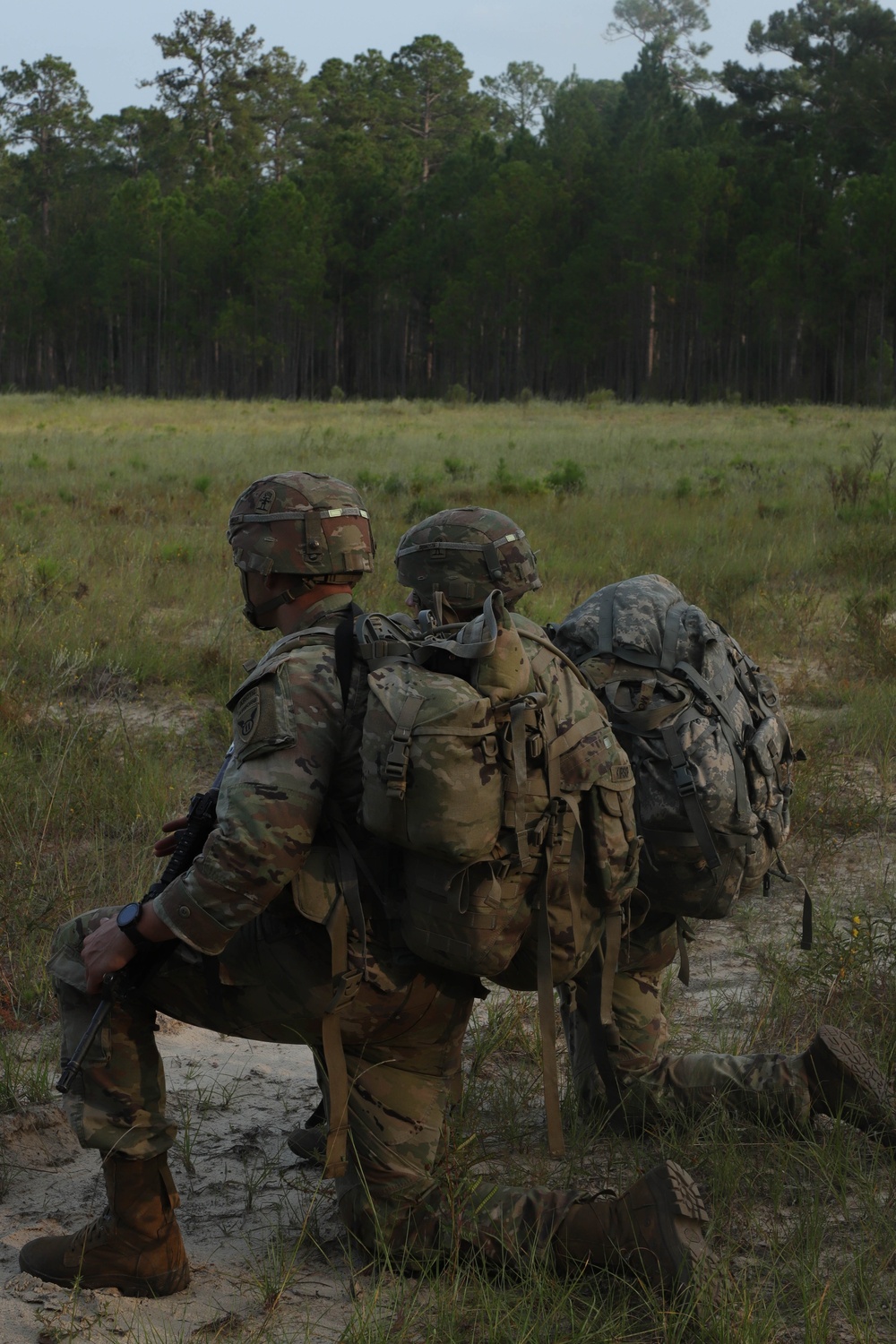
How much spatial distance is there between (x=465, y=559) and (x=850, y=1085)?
1593 mm

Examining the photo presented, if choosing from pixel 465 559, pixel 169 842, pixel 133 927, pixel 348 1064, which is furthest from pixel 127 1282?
pixel 465 559

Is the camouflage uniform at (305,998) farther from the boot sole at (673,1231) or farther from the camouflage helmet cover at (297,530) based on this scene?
the boot sole at (673,1231)

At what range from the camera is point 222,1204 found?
10.1ft

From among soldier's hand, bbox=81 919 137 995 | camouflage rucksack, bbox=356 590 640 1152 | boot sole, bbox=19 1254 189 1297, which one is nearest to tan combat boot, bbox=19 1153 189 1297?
boot sole, bbox=19 1254 189 1297

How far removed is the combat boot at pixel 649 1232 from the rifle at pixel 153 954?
3.33 feet

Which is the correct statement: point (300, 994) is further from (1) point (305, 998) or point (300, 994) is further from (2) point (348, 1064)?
(2) point (348, 1064)

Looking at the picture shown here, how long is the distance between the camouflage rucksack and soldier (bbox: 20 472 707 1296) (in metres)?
0.13

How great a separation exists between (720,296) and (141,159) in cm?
3651

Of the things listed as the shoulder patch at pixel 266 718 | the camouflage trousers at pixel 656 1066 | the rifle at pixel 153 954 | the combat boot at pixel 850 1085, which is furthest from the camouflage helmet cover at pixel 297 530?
the combat boot at pixel 850 1085

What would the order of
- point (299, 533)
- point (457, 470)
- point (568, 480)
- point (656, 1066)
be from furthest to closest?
point (457, 470) < point (568, 480) < point (656, 1066) < point (299, 533)

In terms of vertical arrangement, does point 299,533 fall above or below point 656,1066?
above

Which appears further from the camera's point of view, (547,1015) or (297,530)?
(297,530)

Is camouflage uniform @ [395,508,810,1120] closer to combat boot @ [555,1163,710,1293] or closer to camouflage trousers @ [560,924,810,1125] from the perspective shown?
camouflage trousers @ [560,924,810,1125]

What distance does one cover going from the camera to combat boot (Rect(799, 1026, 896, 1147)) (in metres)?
3.04
